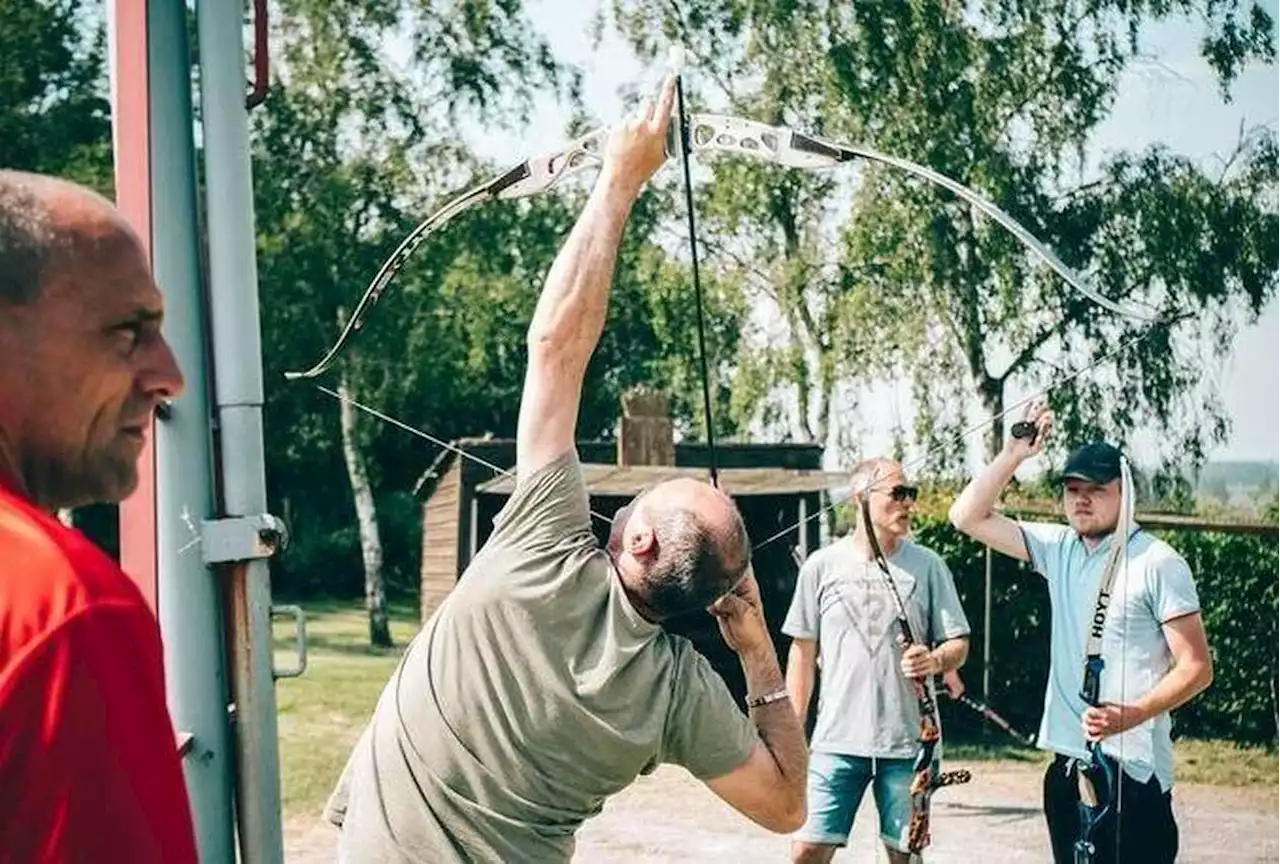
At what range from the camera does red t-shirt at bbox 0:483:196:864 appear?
82cm

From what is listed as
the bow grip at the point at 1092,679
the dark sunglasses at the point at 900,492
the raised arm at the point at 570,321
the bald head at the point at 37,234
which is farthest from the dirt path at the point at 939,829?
the bald head at the point at 37,234

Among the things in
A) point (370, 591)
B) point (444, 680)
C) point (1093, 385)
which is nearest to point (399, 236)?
point (370, 591)

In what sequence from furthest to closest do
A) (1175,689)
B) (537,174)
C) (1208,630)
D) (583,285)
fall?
1. (1208,630)
2. (1175,689)
3. (537,174)
4. (583,285)

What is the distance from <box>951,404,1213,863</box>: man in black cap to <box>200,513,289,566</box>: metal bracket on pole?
2336mm

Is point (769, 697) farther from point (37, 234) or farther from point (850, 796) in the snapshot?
point (850, 796)

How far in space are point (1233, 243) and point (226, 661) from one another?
980 cm

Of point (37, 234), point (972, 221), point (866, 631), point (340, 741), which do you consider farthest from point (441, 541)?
point (37, 234)

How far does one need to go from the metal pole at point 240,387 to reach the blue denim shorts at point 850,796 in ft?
9.23

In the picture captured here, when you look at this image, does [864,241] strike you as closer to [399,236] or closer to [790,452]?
[790,452]

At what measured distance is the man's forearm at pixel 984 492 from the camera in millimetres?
3977

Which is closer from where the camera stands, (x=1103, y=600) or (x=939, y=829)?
(x=1103, y=600)

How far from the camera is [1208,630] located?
29.8ft

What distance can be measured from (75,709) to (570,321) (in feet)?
4.18

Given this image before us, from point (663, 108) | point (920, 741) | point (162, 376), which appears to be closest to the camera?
point (162, 376)
